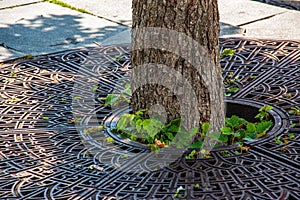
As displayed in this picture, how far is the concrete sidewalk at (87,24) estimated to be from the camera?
508cm

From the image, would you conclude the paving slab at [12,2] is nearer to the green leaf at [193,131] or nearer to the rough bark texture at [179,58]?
the rough bark texture at [179,58]

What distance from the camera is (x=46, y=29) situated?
554cm

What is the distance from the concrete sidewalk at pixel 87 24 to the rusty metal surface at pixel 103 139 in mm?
360

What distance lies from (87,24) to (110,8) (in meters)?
0.53

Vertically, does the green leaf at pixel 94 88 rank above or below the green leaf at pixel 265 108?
above

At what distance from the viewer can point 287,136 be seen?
11.1 ft

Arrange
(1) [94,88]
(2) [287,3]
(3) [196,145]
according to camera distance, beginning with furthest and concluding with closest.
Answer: (2) [287,3] → (1) [94,88] → (3) [196,145]

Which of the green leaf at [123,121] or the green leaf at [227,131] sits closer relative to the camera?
the green leaf at [227,131]

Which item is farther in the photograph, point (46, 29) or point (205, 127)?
point (46, 29)

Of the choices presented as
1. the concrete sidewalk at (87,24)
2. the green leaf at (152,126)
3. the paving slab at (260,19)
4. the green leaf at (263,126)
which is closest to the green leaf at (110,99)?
the green leaf at (152,126)

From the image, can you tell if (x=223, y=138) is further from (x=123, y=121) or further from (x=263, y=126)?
(x=123, y=121)

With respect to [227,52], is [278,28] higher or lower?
higher

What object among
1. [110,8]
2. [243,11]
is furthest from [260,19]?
[110,8]

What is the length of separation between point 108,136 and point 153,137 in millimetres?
342
